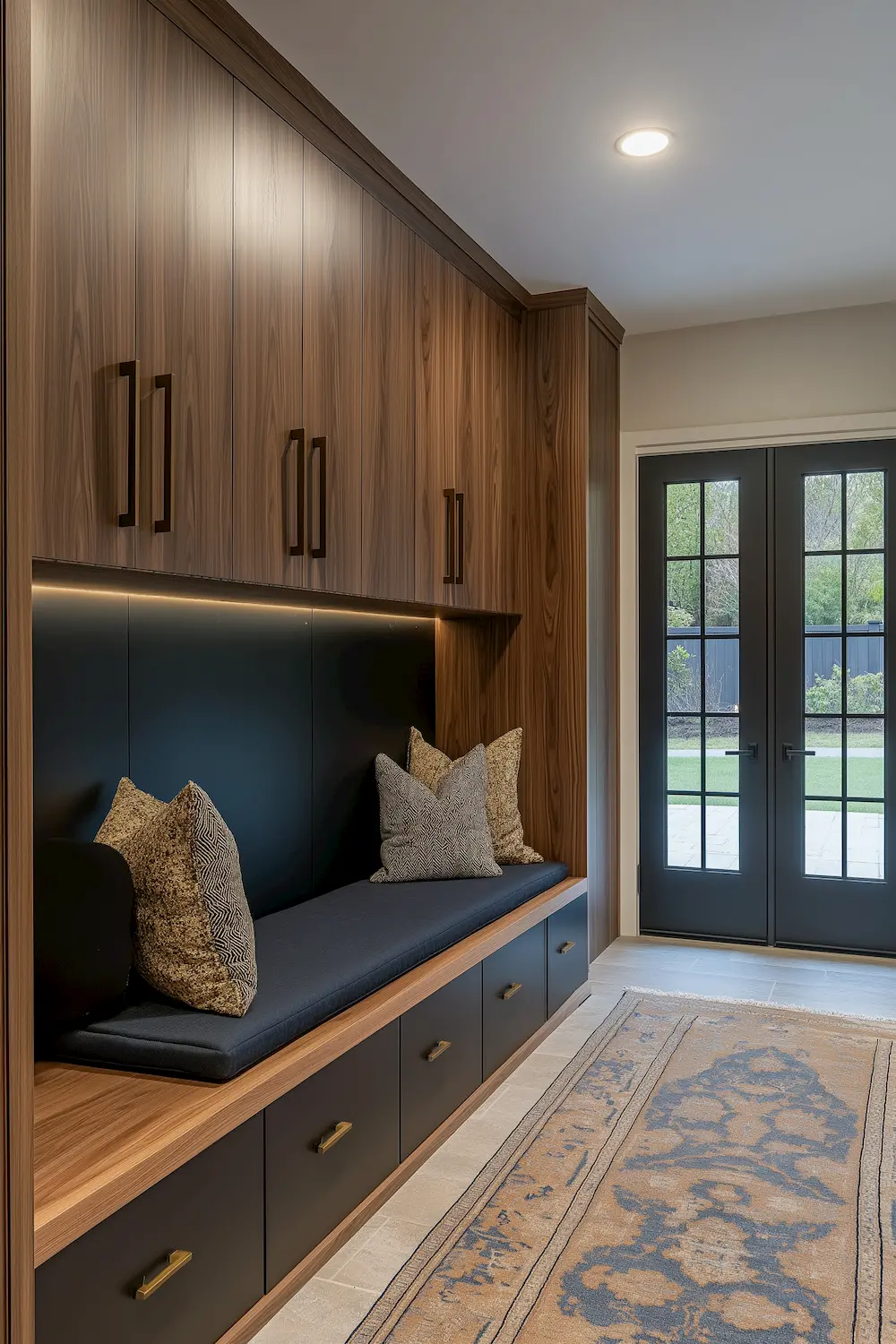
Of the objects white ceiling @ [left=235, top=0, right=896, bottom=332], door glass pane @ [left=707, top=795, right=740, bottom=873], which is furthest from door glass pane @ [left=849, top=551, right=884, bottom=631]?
white ceiling @ [left=235, top=0, right=896, bottom=332]

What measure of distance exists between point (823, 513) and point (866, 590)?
384 millimetres

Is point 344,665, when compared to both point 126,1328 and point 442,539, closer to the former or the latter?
point 442,539

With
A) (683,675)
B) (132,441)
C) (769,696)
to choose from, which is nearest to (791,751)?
(769,696)

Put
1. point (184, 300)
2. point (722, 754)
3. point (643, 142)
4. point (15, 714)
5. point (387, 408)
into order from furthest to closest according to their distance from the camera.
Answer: point (722, 754) → point (387, 408) → point (643, 142) → point (184, 300) → point (15, 714)

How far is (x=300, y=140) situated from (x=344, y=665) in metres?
1.57

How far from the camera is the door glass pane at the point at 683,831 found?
15.5 ft

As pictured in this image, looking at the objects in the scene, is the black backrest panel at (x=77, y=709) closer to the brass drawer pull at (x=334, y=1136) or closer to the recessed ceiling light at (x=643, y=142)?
the brass drawer pull at (x=334, y=1136)

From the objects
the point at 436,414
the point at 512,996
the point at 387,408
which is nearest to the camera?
the point at 387,408

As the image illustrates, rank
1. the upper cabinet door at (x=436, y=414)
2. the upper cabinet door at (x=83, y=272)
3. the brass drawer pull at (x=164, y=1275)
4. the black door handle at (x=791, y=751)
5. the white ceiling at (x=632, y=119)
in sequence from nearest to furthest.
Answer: the brass drawer pull at (x=164, y=1275), the upper cabinet door at (x=83, y=272), the white ceiling at (x=632, y=119), the upper cabinet door at (x=436, y=414), the black door handle at (x=791, y=751)

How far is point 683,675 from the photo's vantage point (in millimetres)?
4758

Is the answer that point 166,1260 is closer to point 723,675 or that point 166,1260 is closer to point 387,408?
point 387,408

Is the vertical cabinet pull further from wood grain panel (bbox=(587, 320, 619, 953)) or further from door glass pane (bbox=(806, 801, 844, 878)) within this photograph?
door glass pane (bbox=(806, 801, 844, 878))

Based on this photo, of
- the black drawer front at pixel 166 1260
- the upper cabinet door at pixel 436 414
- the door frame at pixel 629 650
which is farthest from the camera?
the door frame at pixel 629 650

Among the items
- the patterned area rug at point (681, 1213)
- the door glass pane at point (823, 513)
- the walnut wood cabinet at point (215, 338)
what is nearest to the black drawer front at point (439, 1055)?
the patterned area rug at point (681, 1213)
